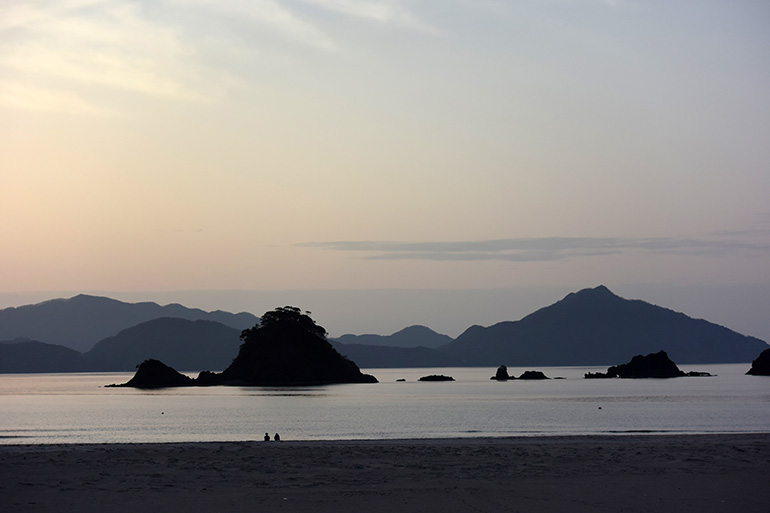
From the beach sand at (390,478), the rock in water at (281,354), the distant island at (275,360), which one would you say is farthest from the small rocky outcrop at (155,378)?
the beach sand at (390,478)

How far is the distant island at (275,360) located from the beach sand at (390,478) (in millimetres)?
157782

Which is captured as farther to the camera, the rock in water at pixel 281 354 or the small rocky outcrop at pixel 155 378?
the rock in water at pixel 281 354

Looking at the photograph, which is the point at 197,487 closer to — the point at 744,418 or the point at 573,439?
the point at 573,439

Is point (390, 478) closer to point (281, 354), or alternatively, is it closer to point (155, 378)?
point (281, 354)

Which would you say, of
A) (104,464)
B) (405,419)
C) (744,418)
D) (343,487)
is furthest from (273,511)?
(744,418)

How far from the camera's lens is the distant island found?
19238 cm

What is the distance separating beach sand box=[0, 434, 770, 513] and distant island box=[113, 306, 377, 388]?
158 m

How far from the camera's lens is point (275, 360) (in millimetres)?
194750

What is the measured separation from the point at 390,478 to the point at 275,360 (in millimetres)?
171862

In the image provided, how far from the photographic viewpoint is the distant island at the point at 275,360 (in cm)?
19238

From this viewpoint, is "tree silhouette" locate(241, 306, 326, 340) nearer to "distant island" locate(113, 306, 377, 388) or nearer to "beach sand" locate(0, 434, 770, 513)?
"distant island" locate(113, 306, 377, 388)

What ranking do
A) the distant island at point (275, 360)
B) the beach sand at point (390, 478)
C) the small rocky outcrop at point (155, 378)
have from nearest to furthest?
1. the beach sand at point (390, 478)
2. the small rocky outcrop at point (155, 378)
3. the distant island at point (275, 360)

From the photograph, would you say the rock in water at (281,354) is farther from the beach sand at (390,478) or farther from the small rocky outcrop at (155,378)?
the beach sand at (390,478)

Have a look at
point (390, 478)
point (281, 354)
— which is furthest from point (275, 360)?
point (390, 478)
